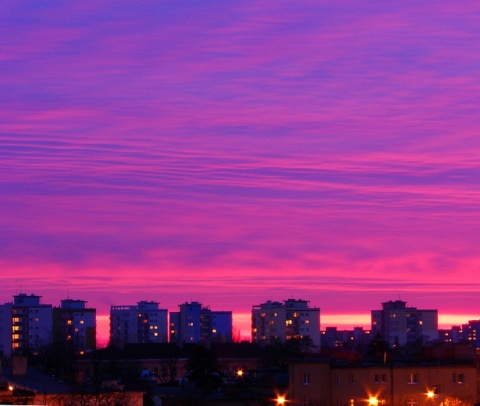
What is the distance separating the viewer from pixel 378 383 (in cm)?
8919

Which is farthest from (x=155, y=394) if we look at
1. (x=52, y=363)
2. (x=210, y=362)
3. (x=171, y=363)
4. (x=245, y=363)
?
(x=245, y=363)

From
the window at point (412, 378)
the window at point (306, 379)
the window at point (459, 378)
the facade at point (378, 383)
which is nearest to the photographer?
the facade at point (378, 383)

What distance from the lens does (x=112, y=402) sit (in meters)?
78.2

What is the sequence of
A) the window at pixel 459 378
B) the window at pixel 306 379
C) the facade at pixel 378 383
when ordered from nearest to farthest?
the facade at pixel 378 383, the window at pixel 306 379, the window at pixel 459 378

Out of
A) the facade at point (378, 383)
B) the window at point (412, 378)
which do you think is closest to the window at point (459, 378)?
the facade at point (378, 383)

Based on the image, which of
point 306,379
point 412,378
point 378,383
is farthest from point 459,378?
point 306,379

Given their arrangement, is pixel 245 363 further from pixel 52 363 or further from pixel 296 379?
pixel 296 379

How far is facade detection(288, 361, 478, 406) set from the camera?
88812mm

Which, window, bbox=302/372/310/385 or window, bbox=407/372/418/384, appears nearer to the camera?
window, bbox=407/372/418/384

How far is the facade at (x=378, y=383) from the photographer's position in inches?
3497

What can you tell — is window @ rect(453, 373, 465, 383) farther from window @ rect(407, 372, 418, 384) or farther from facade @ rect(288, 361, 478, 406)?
window @ rect(407, 372, 418, 384)

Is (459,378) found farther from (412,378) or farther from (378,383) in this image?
(378,383)

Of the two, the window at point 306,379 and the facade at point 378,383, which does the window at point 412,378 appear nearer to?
the facade at point 378,383

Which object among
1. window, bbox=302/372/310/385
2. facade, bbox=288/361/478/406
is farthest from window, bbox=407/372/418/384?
window, bbox=302/372/310/385
